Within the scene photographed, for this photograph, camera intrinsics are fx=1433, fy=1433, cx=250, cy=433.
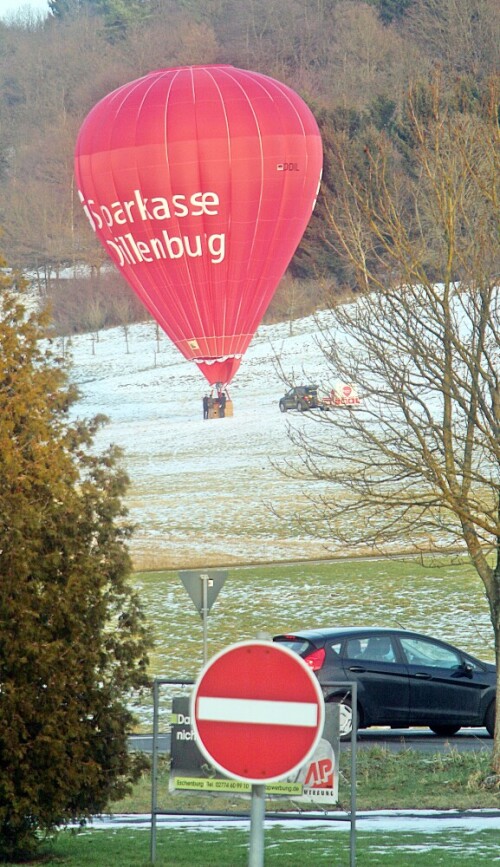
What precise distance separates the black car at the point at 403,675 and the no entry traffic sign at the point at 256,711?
38.5ft

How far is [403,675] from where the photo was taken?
54.4 ft

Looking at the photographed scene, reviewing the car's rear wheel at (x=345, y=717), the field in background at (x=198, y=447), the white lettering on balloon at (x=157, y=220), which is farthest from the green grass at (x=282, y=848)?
the white lettering on balloon at (x=157, y=220)

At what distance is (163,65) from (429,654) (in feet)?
374

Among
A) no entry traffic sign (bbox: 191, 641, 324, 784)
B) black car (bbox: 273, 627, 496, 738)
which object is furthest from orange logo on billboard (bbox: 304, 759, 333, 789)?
black car (bbox: 273, 627, 496, 738)

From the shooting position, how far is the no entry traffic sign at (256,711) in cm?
445

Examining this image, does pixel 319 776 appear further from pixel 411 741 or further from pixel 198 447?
pixel 198 447

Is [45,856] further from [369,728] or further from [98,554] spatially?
[369,728]

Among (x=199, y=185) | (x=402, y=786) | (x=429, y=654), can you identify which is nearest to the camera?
(x=402, y=786)

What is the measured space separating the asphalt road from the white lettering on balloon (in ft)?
105

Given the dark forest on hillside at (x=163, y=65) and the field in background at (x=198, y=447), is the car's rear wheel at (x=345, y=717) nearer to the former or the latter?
the field in background at (x=198, y=447)

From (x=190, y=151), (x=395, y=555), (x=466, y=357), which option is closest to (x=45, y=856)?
(x=466, y=357)

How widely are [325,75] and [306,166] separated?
74.1m

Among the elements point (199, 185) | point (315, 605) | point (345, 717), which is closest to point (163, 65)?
point (199, 185)

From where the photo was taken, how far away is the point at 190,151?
46.6 meters
